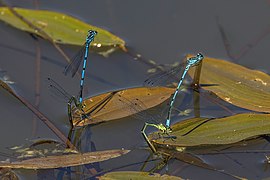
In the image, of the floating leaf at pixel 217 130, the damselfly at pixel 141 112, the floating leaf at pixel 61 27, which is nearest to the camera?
the floating leaf at pixel 217 130

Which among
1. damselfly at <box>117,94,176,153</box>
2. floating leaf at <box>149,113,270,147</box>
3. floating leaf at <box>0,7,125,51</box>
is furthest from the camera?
floating leaf at <box>0,7,125,51</box>

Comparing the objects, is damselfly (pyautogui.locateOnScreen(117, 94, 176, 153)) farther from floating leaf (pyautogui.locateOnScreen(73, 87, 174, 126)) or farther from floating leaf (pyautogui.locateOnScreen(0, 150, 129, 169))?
floating leaf (pyautogui.locateOnScreen(0, 150, 129, 169))

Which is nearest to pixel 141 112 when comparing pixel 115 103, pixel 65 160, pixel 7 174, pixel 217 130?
pixel 115 103

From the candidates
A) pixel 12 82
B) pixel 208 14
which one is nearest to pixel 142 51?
pixel 208 14

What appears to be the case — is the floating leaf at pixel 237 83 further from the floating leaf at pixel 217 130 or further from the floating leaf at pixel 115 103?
the floating leaf at pixel 115 103

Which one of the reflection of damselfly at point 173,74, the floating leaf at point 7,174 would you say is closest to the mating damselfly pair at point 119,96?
the reflection of damselfly at point 173,74

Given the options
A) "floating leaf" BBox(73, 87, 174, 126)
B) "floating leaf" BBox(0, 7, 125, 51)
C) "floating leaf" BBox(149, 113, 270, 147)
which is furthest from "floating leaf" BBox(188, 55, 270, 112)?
"floating leaf" BBox(0, 7, 125, 51)
